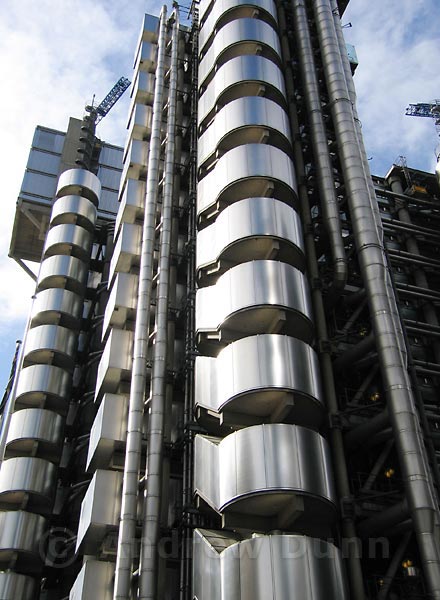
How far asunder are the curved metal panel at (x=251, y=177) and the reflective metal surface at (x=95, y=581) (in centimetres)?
1845

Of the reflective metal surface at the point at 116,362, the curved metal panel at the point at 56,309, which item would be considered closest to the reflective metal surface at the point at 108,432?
the reflective metal surface at the point at 116,362

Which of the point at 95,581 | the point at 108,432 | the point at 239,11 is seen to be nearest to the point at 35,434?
the point at 108,432

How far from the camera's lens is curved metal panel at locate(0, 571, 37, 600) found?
38.1m

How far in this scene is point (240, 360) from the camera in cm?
2866

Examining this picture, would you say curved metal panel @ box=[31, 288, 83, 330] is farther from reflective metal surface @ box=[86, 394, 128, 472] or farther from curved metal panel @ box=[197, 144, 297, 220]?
curved metal panel @ box=[197, 144, 297, 220]

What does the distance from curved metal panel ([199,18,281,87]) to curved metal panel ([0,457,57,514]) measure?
27.2 m

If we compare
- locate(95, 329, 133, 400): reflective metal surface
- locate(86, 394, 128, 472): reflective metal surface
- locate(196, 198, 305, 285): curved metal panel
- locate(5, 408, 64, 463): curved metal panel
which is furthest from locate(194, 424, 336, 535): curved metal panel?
locate(5, 408, 64, 463): curved metal panel

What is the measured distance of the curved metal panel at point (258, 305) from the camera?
30375mm

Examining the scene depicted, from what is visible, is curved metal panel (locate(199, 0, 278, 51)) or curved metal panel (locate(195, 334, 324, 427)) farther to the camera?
curved metal panel (locate(199, 0, 278, 51))

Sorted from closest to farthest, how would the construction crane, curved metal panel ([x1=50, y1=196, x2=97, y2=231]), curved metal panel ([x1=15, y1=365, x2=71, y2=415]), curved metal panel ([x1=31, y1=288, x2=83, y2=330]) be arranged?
1. curved metal panel ([x1=15, y1=365, x2=71, y2=415])
2. curved metal panel ([x1=31, y1=288, x2=83, y2=330])
3. curved metal panel ([x1=50, y1=196, x2=97, y2=231])
4. the construction crane

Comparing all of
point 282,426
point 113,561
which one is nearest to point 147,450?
point 113,561

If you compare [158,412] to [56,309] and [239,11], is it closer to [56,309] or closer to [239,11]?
[56,309]

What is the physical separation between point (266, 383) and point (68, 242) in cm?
3073

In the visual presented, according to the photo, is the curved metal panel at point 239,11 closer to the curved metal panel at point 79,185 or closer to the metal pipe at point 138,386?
the metal pipe at point 138,386
